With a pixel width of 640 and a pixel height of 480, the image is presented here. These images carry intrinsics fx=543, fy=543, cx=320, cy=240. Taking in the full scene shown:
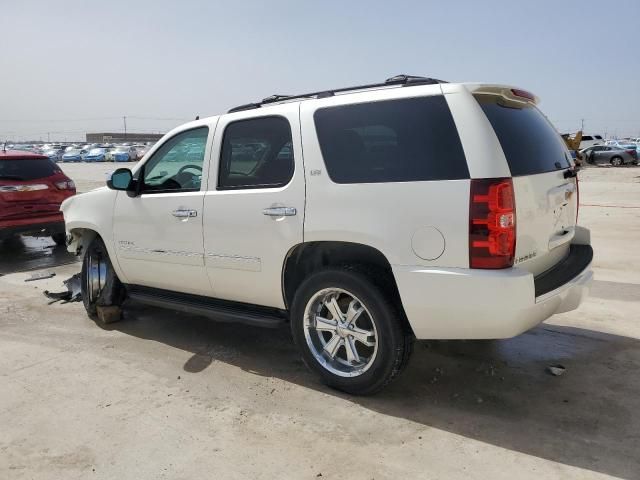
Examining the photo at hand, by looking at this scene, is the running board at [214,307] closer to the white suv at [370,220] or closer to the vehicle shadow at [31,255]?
the white suv at [370,220]

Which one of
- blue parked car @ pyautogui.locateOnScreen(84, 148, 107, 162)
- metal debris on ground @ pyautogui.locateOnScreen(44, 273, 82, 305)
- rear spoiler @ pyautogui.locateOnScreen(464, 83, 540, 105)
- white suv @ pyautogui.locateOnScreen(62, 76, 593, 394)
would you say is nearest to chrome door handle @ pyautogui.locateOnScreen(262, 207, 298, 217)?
white suv @ pyautogui.locateOnScreen(62, 76, 593, 394)

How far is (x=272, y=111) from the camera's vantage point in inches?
158

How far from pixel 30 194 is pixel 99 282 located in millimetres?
4183

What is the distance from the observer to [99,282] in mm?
5531

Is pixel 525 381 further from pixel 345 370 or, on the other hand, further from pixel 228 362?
pixel 228 362

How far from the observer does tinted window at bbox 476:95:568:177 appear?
3.26 meters

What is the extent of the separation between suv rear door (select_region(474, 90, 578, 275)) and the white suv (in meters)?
0.01

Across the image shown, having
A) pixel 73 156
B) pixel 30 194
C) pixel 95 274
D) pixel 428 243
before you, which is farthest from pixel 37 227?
pixel 73 156

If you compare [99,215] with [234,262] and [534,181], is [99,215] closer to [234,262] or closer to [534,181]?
[234,262]

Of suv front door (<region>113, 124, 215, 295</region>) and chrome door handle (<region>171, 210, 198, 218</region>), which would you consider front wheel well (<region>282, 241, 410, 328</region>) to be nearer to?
suv front door (<region>113, 124, 215, 295</region>)

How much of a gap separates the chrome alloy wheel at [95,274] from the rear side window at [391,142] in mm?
3031

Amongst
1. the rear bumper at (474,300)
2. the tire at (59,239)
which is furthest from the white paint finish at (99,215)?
the tire at (59,239)

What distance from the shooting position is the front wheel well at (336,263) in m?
3.49

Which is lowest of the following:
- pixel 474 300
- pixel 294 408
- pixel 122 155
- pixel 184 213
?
pixel 294 408
